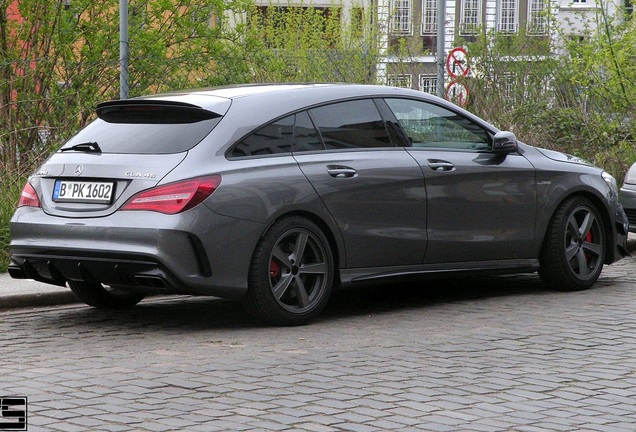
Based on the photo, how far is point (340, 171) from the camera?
28.6 feet

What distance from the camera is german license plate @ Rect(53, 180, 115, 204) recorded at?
8180 mm

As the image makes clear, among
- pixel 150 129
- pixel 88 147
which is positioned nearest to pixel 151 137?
pixel 150 129

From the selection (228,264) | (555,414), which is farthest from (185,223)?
(555,414)

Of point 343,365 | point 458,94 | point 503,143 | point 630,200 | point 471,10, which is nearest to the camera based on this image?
point 343,365

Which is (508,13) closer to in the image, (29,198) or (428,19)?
(428,19)

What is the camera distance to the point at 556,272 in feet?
33.0


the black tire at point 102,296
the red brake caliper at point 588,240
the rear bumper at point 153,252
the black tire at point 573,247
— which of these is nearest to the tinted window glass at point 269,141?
the rear bumper at point 153,252

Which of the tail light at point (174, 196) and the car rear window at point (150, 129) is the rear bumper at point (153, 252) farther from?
the car rear window at point (150, 129)

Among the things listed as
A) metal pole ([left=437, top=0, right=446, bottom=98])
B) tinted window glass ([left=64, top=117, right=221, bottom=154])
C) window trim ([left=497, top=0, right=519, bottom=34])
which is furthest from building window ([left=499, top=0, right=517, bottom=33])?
tinted window glass ([left=64, top=117, right=221, bottom=154])

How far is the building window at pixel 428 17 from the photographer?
62375 millimetres

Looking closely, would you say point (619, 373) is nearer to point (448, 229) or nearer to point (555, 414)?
point (555, 414)

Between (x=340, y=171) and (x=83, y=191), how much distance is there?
1.64 metres

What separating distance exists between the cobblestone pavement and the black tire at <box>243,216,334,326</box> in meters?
0.13

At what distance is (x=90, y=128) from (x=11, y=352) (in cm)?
185
